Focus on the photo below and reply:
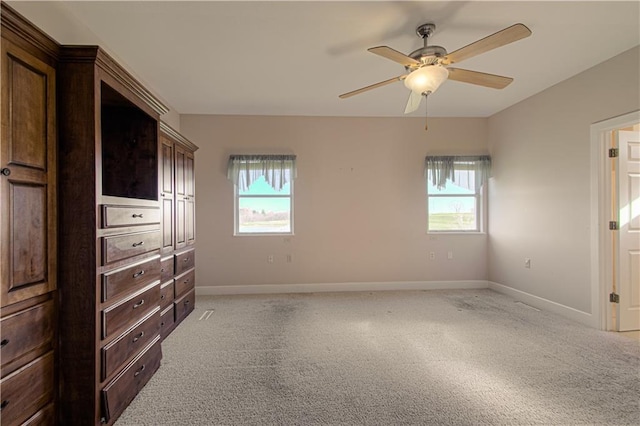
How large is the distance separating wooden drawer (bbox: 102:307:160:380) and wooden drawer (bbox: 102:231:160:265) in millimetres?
494

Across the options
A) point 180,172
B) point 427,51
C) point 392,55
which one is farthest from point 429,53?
point 180,172

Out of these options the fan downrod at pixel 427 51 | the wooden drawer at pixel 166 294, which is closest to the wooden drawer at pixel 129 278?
the wooden drawer at pixel 166 294

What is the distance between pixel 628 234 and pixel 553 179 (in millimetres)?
895

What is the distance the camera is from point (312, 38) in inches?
94.9

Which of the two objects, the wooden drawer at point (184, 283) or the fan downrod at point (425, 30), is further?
the wooden drawer at point (184, 283)

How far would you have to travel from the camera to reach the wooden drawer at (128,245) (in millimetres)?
1599

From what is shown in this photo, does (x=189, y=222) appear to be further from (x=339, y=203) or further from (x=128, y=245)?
(x=339, y=203)

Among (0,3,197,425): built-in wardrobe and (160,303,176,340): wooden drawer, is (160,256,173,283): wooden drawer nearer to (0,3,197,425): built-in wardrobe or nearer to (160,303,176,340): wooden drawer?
(160,303,176,340): wooden drawer

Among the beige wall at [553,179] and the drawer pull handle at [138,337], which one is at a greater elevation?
the beige wall at [553,179]

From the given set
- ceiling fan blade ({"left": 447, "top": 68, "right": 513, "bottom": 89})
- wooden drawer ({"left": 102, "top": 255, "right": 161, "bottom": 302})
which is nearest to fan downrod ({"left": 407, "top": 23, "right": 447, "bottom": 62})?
ceiling fan blade ({"left": 447, "top": 68, "right": 513, "bottom": 89})

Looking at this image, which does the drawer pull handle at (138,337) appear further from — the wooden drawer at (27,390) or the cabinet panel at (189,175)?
the cabinet panel at (189,175)

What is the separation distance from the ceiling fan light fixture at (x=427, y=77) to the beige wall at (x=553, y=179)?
2.09m

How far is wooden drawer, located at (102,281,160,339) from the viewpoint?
161cm

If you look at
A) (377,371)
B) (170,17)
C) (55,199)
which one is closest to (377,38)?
(170,17)
